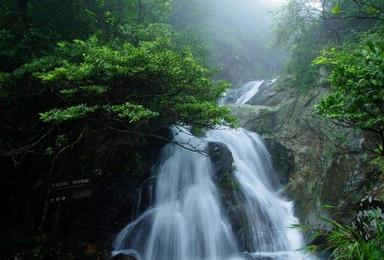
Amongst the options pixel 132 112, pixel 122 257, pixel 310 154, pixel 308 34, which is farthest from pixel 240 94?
pixel 132 112

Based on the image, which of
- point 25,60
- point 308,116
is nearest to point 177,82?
point 25,60

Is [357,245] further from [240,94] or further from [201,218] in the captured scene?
[240,94]

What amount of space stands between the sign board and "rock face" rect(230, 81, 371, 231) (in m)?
5.83

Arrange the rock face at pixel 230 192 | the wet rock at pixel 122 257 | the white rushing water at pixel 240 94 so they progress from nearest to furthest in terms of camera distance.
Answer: the wet rock at pixel 122 257
the rock face at pixel 230 192
the white rushing water at pixel 240 94

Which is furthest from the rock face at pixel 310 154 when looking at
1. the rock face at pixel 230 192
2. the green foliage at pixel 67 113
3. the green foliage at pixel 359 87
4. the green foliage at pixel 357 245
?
the green foliage at pixel 67 113

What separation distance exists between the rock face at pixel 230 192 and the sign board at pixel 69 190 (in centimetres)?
397

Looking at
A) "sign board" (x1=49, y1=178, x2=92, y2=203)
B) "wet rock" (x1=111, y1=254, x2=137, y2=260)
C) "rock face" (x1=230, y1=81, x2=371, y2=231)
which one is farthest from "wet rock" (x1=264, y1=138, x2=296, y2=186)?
"sign board" (x1=49, y1=178, x2=92, y2=203)

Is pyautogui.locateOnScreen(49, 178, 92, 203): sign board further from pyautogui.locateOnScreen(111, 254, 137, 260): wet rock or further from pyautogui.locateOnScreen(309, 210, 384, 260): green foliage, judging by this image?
pyautogui.locateOnScreen(309, 210, 384, 260): green foliage

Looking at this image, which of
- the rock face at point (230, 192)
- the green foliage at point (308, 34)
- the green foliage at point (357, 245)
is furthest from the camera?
the green foliage at point (308, 34)

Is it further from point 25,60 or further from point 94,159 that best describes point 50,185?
point 25,60

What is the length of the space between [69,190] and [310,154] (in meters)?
7.37

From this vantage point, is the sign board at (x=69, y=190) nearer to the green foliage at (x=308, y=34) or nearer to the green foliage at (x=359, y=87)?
the green foliage at (x=359, y=87)

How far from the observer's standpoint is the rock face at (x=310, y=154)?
318 inches

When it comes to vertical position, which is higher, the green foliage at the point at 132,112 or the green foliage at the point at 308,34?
the green foliage at the point at 308,34
